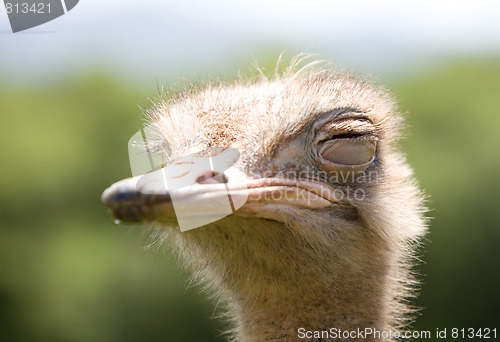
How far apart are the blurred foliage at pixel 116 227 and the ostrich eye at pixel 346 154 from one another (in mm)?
5219

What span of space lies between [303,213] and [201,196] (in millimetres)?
525

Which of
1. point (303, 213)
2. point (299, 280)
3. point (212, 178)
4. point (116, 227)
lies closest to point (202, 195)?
point (212, 178)

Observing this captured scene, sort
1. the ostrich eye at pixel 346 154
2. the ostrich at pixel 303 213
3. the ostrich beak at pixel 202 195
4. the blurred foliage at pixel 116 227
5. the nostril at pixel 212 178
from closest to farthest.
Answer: the ostrich beak at pixel 202 195 < the nostril at pixel 212 178 < the ostrich at pixel 303 213 < the ostrich eye at pixel 346 154 < the blurred foliage at pixel 116 227

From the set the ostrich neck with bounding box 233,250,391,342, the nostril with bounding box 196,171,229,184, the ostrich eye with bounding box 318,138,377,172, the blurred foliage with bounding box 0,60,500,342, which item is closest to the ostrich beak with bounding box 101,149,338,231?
the nostril with bounding box 196,171,229,184

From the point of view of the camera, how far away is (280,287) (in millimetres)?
2412

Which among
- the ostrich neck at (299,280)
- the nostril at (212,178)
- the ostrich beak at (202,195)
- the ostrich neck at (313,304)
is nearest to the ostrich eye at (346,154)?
the ostrich beak at (202,195)

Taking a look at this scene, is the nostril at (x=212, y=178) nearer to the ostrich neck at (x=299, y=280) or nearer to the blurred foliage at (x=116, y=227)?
the ostrich neck at (x=299, y=280)

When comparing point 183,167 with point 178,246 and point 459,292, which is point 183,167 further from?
point 459,292

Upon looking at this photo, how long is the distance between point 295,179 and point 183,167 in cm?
49

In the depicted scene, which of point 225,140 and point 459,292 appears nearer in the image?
point 225,140

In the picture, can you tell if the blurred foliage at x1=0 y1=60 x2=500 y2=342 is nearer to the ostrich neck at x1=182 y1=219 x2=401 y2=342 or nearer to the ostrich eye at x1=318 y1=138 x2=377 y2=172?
the ostrich neck at x1=182 y1=219 x2=401 y2=342

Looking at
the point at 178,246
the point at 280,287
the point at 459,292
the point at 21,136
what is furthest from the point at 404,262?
the point at 21,136

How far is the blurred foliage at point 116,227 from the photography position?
25.8 ft

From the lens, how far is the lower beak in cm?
172
